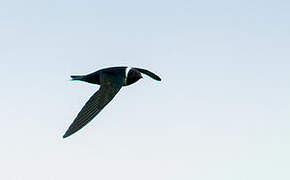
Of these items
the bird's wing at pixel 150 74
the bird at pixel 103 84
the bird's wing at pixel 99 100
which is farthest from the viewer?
the bird's wing at pixel 150 74

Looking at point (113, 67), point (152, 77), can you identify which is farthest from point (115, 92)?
point (152, 77)

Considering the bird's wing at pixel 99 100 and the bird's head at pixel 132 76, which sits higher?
the bird's head at pixel 132 76

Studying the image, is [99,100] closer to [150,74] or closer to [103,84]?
[103,84]

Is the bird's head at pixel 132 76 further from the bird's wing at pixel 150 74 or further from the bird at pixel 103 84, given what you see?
the bird's wing at pixel 150 74

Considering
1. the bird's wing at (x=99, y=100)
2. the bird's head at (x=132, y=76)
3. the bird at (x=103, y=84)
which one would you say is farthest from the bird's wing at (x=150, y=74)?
the bird's wing at (x=99, y=100)

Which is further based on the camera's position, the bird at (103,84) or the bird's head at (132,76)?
the bird's head at (132,76)

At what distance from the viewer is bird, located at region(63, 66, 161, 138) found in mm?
10440

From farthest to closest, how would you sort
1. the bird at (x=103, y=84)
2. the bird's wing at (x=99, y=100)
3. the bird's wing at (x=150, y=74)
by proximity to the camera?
the bird's wing at (x=150, y=74) → the bird at (x=103, y=84) → the bird's wing at (x=99, y=100)

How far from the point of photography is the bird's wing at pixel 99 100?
33.6 feet

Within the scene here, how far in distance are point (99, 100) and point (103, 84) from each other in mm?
1214

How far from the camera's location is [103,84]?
1266cm

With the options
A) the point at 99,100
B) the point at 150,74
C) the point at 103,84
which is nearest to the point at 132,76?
the point at 150,74

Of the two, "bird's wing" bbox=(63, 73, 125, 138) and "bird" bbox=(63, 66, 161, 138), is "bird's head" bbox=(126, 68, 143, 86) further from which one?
"bird's wing" bbox=(63, 73, 125, 138)

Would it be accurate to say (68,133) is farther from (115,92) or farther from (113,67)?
(113,67)
